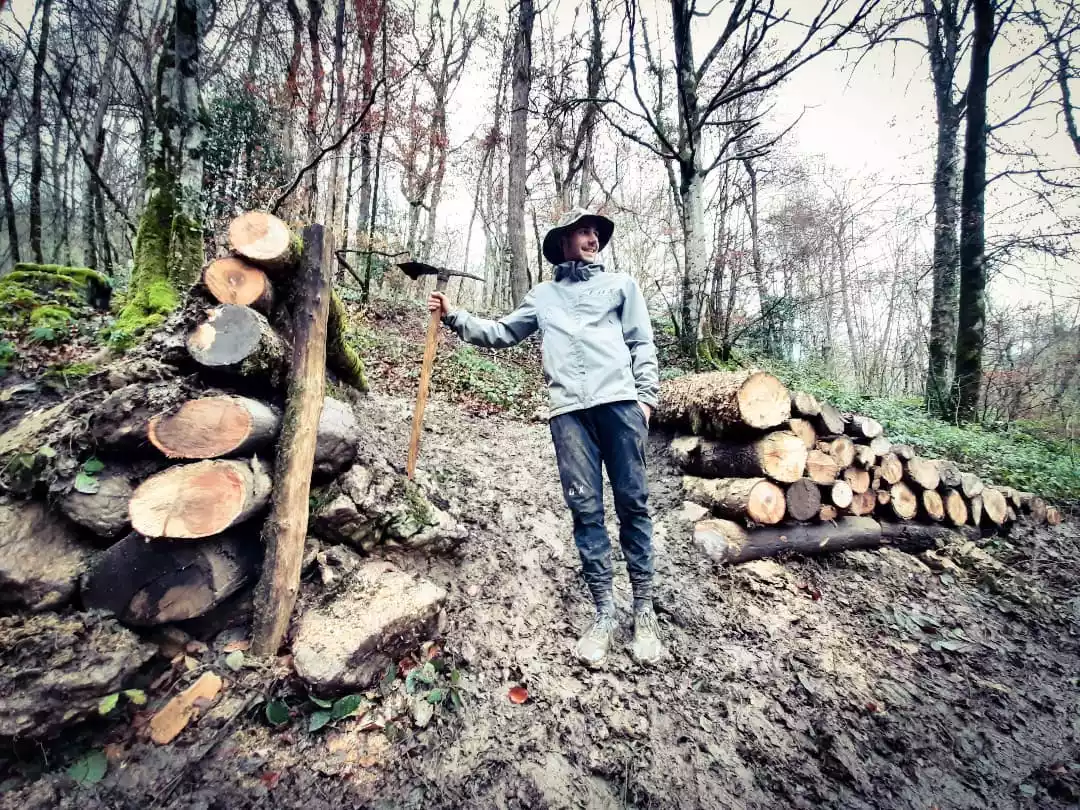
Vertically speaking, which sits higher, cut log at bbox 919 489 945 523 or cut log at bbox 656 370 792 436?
cut log at bbox 656 370 792 436

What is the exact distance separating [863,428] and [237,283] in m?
4.40

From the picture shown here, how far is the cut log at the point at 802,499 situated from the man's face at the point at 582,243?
2285mm

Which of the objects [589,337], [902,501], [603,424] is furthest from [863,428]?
[589,337]

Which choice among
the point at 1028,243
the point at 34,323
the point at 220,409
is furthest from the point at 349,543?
the point at 1028,243

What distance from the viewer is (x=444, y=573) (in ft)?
8.38

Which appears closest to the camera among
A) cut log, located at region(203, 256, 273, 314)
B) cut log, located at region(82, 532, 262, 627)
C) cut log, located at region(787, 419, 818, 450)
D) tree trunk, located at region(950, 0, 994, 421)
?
cut log, located at region(82, 532, 262, 627)

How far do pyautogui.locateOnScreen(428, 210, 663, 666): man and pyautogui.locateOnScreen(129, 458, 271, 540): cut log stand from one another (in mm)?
1495

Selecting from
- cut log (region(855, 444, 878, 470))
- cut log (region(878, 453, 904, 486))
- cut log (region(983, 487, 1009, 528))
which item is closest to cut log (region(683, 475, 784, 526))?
cut log (region(855, 444, 878, 470))

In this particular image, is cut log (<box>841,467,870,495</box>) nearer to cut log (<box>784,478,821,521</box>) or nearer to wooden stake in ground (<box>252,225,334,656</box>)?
cut log (<box>784,478,821,521</box>)

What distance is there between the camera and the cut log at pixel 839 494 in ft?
11.1

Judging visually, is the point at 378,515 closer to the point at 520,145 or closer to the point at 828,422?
the point at 828,422

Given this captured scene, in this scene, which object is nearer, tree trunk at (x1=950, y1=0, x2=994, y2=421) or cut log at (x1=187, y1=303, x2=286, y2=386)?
cut log at (x1=187, y1=303, x2=286, y2=386)

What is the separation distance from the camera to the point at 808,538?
3260 mm

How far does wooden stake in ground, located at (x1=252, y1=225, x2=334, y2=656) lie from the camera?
1.96 m
